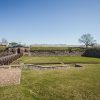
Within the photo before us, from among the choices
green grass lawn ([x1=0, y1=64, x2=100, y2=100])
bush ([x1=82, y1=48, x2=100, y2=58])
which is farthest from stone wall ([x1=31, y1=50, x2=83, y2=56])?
green grass lawn ([x1=0, y1=64, x2=100, y2=100])

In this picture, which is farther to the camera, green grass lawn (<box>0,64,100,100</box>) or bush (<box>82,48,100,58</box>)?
bush (<box>82,48,100,58</box>)

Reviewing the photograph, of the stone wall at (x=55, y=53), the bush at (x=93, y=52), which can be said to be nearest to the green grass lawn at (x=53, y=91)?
the bush at (x=93, y=52)

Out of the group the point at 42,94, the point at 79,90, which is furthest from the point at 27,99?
the point at 79,90

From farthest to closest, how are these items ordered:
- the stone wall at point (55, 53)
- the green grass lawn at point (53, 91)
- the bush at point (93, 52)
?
the stone wall at point (55, 53), the bush at point (93, 52), the green grass lawn at point (53, 91)

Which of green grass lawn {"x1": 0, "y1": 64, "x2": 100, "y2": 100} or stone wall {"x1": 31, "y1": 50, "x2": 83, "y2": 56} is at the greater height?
green grass lawn {"x1": 0, "y1": 64, "x2": 100, "y2": 100}

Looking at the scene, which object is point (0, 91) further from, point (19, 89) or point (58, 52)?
point (58, 52)

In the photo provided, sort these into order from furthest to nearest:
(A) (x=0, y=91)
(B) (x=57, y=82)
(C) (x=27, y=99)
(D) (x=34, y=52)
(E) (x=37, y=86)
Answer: (D) (x=34, y=52)
(B) (x=57, y=82)
(E) (x=37, y=86)
(A) (x=0, y=91)
(C) (x=27, y=99)

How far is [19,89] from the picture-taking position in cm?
890

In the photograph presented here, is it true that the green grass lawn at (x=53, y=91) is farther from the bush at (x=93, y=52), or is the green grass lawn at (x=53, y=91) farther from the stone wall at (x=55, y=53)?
the stone wall at (x=55, y=53)

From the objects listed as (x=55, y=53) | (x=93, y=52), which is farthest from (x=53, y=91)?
(x=55, y=53)

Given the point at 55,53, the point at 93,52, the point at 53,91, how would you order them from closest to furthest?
1. the point at 53,91
2. the point at 93,52
3. the point at 55,53

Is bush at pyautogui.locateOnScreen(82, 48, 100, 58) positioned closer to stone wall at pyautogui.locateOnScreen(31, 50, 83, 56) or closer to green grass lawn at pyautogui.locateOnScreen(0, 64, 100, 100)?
stone wall at pyautogui.locateOnScreen(31, 50, 83, 56)

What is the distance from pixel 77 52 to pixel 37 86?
129ft

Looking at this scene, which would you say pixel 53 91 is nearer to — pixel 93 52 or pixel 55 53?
pixel 93 52
